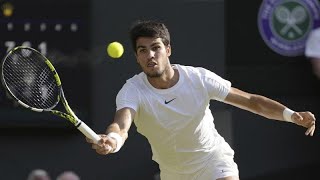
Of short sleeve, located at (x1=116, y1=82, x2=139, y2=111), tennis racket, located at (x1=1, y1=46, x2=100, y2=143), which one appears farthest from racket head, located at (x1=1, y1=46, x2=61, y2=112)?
short sleeve, located at (x1=116, y1=82, x2=139, y2=111)

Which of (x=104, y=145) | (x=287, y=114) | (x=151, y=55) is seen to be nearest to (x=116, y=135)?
(x=104, y=145)

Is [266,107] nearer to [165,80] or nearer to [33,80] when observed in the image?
[165,80]

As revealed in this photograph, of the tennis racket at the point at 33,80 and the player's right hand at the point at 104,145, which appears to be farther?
the tennis racket at the point at 33,80

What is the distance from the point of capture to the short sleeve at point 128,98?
16.7 feet

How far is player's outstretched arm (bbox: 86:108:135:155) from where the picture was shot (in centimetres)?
445

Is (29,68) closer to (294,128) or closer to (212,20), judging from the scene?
(212,20)

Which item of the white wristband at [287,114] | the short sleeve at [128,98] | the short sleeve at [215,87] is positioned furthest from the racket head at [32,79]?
the white wristband at [287,114]

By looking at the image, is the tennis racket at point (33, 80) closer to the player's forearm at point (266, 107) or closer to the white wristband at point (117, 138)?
the white wristband at point (117, 138)

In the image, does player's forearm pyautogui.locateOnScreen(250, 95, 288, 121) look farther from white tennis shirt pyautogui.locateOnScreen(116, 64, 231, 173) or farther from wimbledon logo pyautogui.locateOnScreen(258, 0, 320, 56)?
wimbledon logo pyautogui.locateOnScreen(258, 0, 320, 56)

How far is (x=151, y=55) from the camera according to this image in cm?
520

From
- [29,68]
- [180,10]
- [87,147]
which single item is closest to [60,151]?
[87,147]

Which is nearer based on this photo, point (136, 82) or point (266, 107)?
point (136, 82)

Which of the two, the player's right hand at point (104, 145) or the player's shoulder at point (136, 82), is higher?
the player's shoulder at point (136, 82)

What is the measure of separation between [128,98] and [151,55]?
28 centimetres
